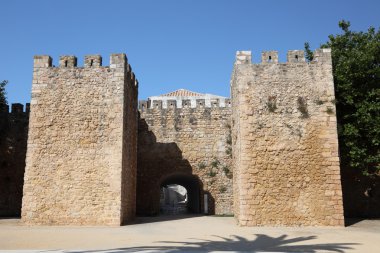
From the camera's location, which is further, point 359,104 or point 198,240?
point 359,104

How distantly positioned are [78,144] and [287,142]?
23.0 ft

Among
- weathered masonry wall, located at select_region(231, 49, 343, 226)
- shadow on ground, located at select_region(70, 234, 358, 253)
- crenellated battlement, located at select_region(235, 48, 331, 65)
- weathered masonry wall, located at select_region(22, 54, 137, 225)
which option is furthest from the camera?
crenellated battlement, located at select_region(235, 48, 331, 65)

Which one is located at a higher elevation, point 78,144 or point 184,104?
point 184,104

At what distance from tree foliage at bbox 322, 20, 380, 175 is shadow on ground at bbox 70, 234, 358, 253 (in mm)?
5716

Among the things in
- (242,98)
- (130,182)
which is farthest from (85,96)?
(242,98)

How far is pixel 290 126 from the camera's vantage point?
1257cm

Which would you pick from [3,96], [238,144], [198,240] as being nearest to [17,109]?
[3,96]

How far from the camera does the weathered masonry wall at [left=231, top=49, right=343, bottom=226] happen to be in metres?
11.9

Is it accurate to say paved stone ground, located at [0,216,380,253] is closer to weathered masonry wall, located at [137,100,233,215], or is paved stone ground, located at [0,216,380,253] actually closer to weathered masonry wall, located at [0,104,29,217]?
weathered masonry wall, located at [137,100,233,215]

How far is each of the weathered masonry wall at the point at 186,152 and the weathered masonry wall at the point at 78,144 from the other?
4.74 meters

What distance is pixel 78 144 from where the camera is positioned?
12.9 m

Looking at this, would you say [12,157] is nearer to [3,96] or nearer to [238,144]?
[3,96]

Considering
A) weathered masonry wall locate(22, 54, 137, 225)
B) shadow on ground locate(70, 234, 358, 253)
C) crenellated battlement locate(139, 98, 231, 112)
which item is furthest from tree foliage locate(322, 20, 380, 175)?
weathered masonry wall locate(22, 54, 137, 225)

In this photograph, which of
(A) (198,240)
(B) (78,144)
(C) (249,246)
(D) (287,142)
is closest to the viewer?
(C) (249,246)
